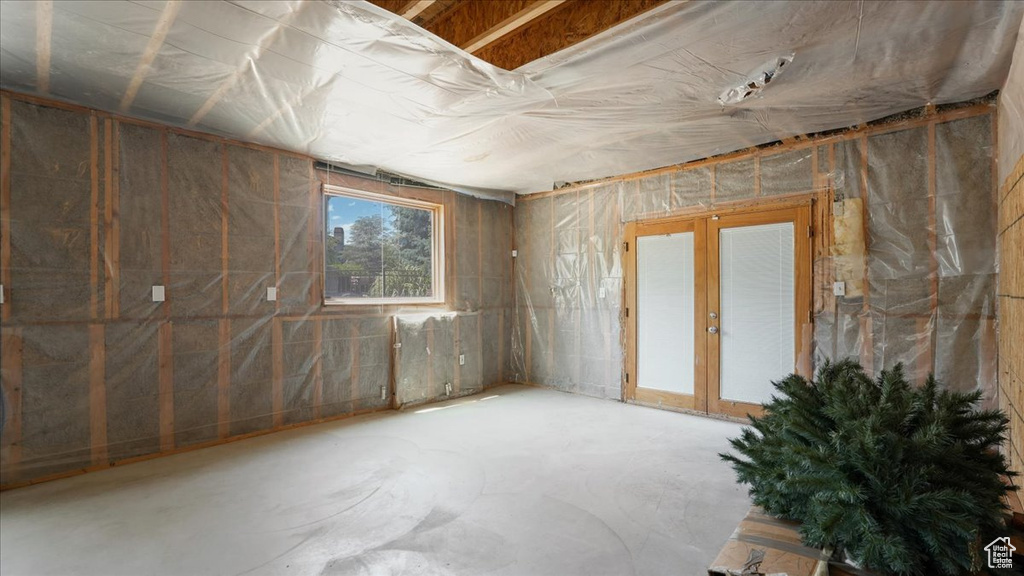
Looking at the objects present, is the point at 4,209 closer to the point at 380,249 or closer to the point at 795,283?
the point at 380,249

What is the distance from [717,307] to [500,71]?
10.3 feet

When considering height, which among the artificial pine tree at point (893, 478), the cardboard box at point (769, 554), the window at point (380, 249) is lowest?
the cardboard box at point (769, 554)

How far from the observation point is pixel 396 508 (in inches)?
103

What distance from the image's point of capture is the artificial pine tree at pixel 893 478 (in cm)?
106

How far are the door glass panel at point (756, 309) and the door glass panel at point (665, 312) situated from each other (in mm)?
342

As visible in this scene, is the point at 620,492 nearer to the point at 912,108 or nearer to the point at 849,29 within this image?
the point at 849,29

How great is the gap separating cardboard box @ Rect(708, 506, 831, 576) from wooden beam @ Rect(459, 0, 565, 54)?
2.29 meters

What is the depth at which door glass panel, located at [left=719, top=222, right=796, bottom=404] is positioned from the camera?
4039mm

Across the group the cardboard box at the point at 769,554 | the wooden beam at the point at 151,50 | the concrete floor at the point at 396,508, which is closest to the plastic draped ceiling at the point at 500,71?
the wooden beam at the point at 151,50

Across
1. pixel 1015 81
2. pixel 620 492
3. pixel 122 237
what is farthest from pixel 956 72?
pixel 122 237

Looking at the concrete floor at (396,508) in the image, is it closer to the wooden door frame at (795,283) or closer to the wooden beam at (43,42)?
the wooden door frame at (795,283)

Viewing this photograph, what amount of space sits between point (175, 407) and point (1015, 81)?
572cm

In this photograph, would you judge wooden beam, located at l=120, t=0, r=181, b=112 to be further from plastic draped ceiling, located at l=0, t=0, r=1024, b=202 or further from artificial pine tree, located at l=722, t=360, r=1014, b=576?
artificial pine tree, located at l=722, t=360, r=1014, b=576

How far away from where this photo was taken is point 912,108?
3.32 m
